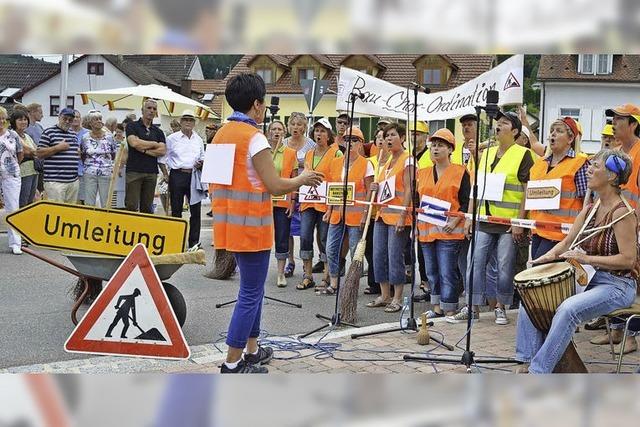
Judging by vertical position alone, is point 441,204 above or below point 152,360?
above

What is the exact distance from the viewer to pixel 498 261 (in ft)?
25.0

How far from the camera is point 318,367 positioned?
236 inches

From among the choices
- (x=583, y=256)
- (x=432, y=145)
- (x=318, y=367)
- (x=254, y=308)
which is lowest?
(x=318, y=367)

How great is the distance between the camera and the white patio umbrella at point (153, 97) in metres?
13.7

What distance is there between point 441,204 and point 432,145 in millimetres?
572

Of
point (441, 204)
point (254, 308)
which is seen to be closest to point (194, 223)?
point (441, 204)

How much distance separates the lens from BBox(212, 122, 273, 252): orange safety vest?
5410 millimetres

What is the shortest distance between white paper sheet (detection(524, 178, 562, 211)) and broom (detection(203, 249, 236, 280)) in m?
3.84

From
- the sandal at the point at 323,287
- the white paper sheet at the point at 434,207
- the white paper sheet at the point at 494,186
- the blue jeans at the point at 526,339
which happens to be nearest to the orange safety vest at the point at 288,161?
the sandal at the point at 323,287

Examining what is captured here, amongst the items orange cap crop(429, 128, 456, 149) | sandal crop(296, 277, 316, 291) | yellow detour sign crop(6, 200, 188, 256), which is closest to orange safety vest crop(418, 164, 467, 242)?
orange cap crop(429, 128, 456, 149)

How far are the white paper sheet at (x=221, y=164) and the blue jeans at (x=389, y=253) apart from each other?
3.19 meters

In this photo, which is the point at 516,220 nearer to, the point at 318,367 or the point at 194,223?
the point at 318,367

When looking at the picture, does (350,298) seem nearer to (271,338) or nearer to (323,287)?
(271,338)

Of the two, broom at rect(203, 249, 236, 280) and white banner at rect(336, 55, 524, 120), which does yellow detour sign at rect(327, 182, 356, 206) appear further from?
broom at rect(203, 249, 236, 280)
